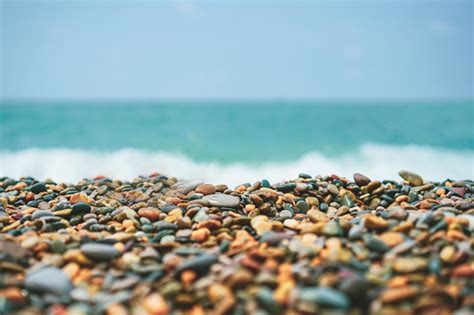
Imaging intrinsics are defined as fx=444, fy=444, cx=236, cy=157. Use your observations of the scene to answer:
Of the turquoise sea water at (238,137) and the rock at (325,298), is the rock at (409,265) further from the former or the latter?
the turquoise sea water at (238,137)

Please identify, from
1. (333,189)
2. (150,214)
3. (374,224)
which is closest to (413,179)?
(333,189)

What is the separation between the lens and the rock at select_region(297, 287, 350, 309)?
6.63 feet

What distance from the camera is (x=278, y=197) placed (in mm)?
3979

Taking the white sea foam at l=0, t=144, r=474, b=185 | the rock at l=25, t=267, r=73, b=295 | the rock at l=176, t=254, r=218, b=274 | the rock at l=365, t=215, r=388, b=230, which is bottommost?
the white sea foam at l=0, t=144, r=474, b=185

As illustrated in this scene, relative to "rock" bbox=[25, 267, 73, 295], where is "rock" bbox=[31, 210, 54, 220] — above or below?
above

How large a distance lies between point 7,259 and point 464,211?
319 centimetres

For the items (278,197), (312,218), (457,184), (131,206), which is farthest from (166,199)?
(457,184)

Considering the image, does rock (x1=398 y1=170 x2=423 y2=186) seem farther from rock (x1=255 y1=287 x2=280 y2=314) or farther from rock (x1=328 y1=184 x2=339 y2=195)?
rock (x1=255 y1=287 x2=280 y2=314)

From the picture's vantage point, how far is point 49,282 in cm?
230

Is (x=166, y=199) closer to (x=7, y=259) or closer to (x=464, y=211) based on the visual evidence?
(x=7, y=259)

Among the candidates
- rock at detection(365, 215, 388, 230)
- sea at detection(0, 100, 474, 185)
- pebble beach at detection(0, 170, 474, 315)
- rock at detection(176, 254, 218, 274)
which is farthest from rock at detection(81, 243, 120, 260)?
sea at detection(0, 100, 474, 185)

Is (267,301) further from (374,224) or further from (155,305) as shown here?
(374,224)

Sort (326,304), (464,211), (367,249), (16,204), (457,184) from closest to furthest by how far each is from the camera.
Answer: (326,304)
(367,249)
(464,211)
(16,204)
(457,184)

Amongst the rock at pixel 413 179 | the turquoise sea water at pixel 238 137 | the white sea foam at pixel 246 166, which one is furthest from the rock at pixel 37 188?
the turquoise sea water at pixel 238 137
